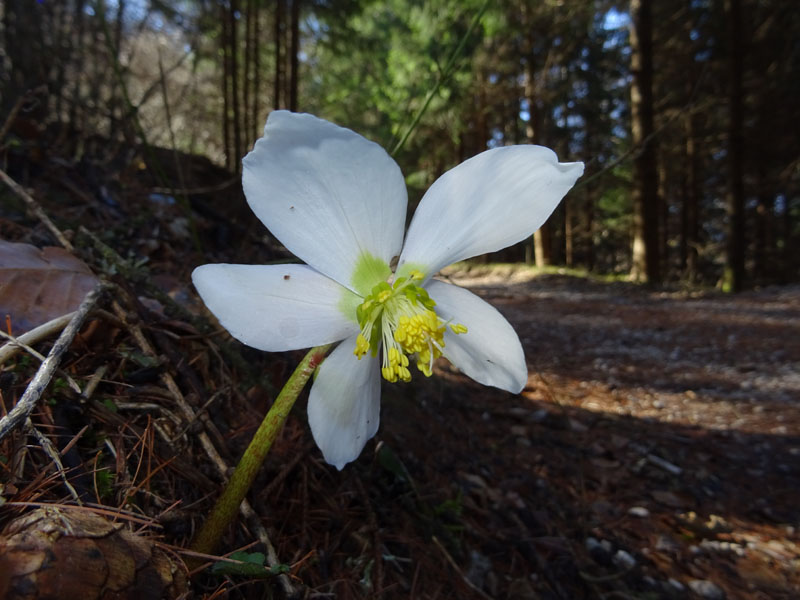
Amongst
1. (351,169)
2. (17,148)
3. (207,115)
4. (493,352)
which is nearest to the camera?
(351,169)

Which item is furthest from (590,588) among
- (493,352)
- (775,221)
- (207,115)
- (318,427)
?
(775,221)

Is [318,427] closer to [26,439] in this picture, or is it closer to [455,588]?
[26,439]

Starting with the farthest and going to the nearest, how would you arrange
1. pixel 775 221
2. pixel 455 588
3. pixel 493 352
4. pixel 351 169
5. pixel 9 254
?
pixel 775 221
pixel 455 588
pixel 9 254
pixel 493 352
pixel 351 169

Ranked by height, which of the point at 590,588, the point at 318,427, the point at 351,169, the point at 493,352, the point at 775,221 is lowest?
the point at 590,588

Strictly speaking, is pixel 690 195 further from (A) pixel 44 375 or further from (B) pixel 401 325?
(A) pixel 44 375

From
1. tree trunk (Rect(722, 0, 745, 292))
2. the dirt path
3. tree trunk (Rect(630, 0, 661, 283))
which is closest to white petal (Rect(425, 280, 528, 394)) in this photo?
the dirt path

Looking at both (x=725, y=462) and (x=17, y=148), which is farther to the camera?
(x=725, y=462)

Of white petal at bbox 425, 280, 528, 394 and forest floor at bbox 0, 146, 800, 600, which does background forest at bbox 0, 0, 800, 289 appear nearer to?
forest floor at bbox 0, 146, 800, 600

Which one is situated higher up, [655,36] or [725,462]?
[655,36]
